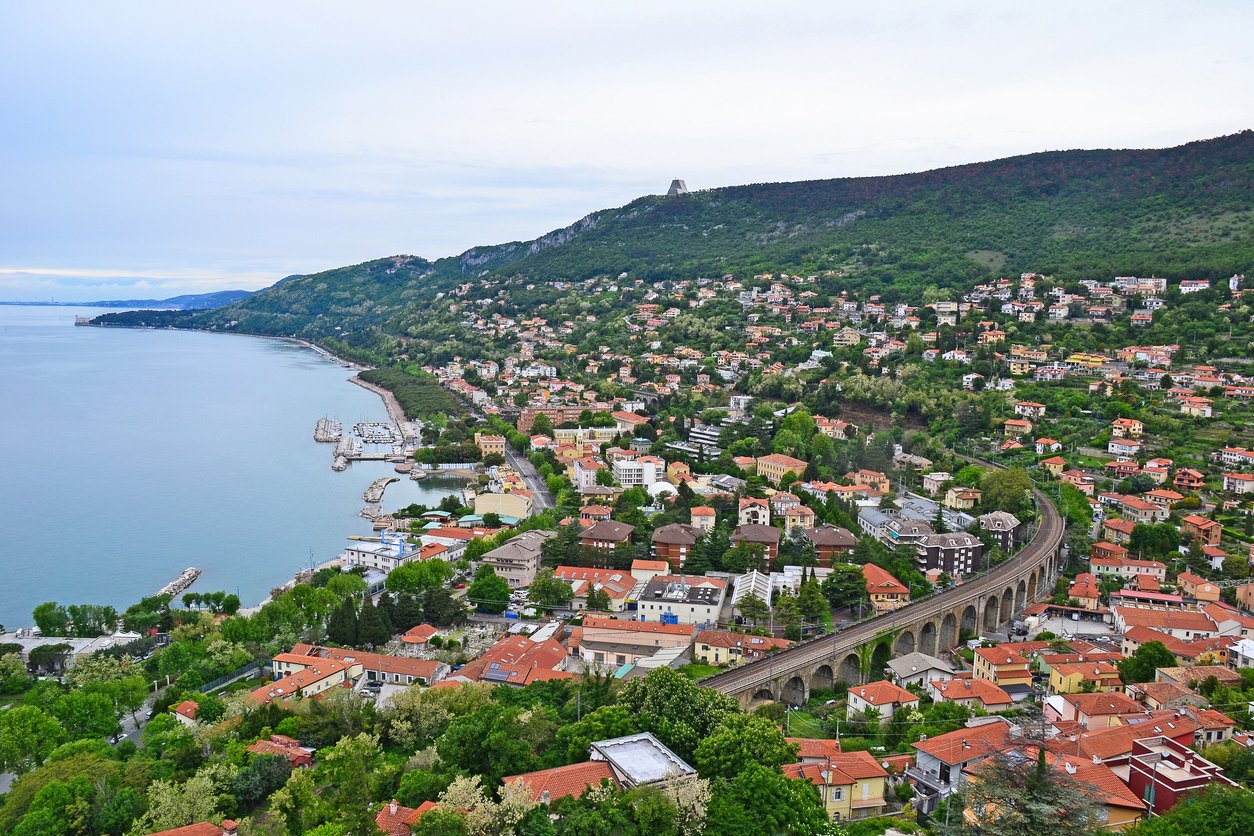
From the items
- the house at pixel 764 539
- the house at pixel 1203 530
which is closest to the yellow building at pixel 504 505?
the house at pixel 764 539

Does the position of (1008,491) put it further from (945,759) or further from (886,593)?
(945,759)

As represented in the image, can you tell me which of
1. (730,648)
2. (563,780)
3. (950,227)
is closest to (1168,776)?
(563,780)

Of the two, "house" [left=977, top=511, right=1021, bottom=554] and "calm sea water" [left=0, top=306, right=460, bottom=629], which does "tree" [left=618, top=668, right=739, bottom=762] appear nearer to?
"house" [left=977, top=511, right=1021, bottom=554]

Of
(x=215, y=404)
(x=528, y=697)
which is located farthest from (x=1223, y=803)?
(x=215, y=404)

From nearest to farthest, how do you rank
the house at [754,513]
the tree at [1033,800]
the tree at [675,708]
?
1. the tree at [1033,800]
2. the tree at [675,708]
3. the house at [754,513]

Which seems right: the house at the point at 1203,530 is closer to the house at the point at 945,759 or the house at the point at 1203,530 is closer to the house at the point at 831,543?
the house at the point at 831,543
